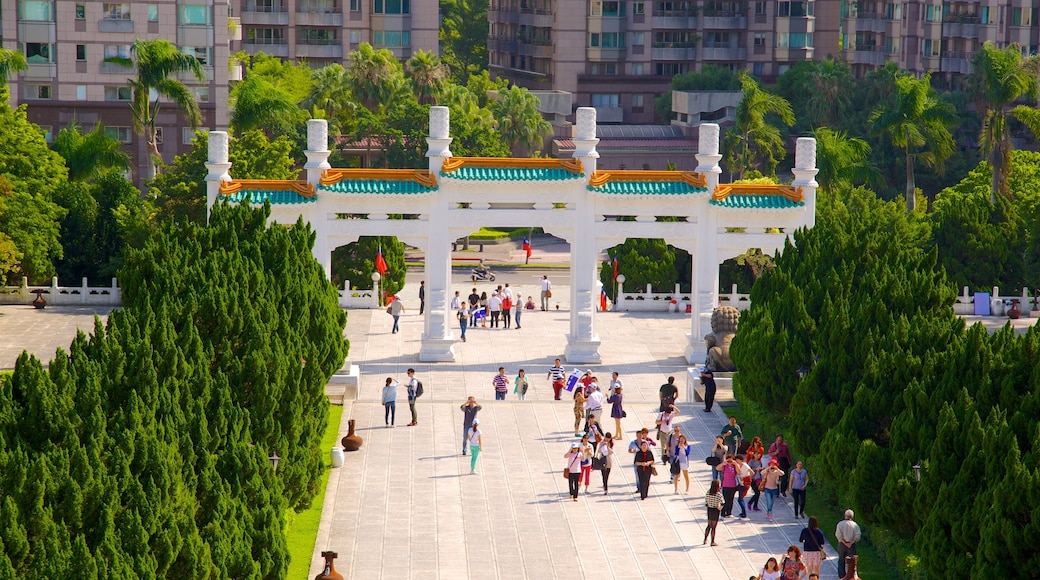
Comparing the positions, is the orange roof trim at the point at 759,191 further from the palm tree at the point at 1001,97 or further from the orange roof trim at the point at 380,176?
the palm tree at the point at 1001,97

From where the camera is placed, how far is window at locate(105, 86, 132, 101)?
83.6m

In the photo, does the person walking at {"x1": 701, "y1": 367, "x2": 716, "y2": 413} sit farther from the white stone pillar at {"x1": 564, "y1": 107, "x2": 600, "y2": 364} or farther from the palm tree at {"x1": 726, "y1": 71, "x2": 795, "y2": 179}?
the palm tree at {"x1": 726, "y1": 71, "x2": 795, "y2": 179}

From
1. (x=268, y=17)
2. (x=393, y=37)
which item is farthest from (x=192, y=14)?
(x=393, y=37)

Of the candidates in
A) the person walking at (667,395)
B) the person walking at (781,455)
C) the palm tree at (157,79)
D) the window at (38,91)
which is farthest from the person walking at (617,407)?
the window at (38,91)

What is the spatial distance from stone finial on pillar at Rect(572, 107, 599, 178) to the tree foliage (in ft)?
51.3

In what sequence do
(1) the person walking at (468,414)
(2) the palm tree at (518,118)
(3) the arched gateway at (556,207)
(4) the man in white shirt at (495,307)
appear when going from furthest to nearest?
(2) the palm tree at (518,118), (4) the man in white shirt at (495,307), (3) the arched gateway at (556,207), (1) the person walking at (468,414)

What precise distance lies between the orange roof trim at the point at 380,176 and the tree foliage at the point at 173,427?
13.0 m

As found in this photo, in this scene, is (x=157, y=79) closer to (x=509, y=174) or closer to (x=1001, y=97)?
(x=509, y=174)

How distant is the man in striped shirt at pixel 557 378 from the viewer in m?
47.5

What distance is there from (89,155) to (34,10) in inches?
498

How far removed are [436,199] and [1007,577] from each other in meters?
28.3

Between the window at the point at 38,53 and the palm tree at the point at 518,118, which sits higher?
the window at the point at 38,53

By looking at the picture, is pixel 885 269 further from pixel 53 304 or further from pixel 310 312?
pixel 53 304

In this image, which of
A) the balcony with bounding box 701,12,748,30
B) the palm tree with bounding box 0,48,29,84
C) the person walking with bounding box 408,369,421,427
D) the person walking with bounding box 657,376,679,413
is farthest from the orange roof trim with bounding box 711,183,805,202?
the balcony with bounding box 701,12,748,30
